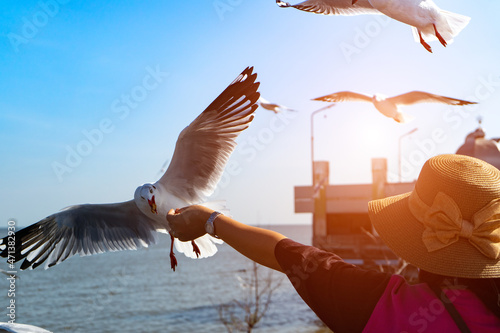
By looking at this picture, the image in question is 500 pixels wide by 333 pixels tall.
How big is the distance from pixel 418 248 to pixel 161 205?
88.3 inches

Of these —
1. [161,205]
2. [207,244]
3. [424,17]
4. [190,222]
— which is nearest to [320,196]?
[207,244]

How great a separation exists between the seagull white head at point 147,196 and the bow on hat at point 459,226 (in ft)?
7.13

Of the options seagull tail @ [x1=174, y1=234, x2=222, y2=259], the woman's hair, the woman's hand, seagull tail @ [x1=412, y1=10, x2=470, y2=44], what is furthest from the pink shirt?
seagull tail @ [x1=174, y1=234, x2=222, y2=259]

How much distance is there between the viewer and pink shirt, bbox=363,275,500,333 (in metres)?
1.21

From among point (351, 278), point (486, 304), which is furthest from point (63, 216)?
point (486, 304)

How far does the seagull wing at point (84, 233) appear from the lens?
3.90m

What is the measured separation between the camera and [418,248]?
54.3 inches

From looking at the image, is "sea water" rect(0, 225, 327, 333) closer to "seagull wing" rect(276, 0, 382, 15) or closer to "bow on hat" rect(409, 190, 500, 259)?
"seagull wing" rect(276, 0, 382, 15)

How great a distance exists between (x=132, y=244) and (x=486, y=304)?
12.5ft

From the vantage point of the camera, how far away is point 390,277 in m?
1.35

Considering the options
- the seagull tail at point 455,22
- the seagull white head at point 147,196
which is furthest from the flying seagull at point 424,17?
the seagull white head at point 147,196

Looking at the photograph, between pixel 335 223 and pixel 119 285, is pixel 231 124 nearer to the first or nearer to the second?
pixel 335 223

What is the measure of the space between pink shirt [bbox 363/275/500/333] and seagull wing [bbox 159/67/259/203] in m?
2.16

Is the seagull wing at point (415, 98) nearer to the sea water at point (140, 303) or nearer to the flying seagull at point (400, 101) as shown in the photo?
the flying seagull at point (400, 101)
